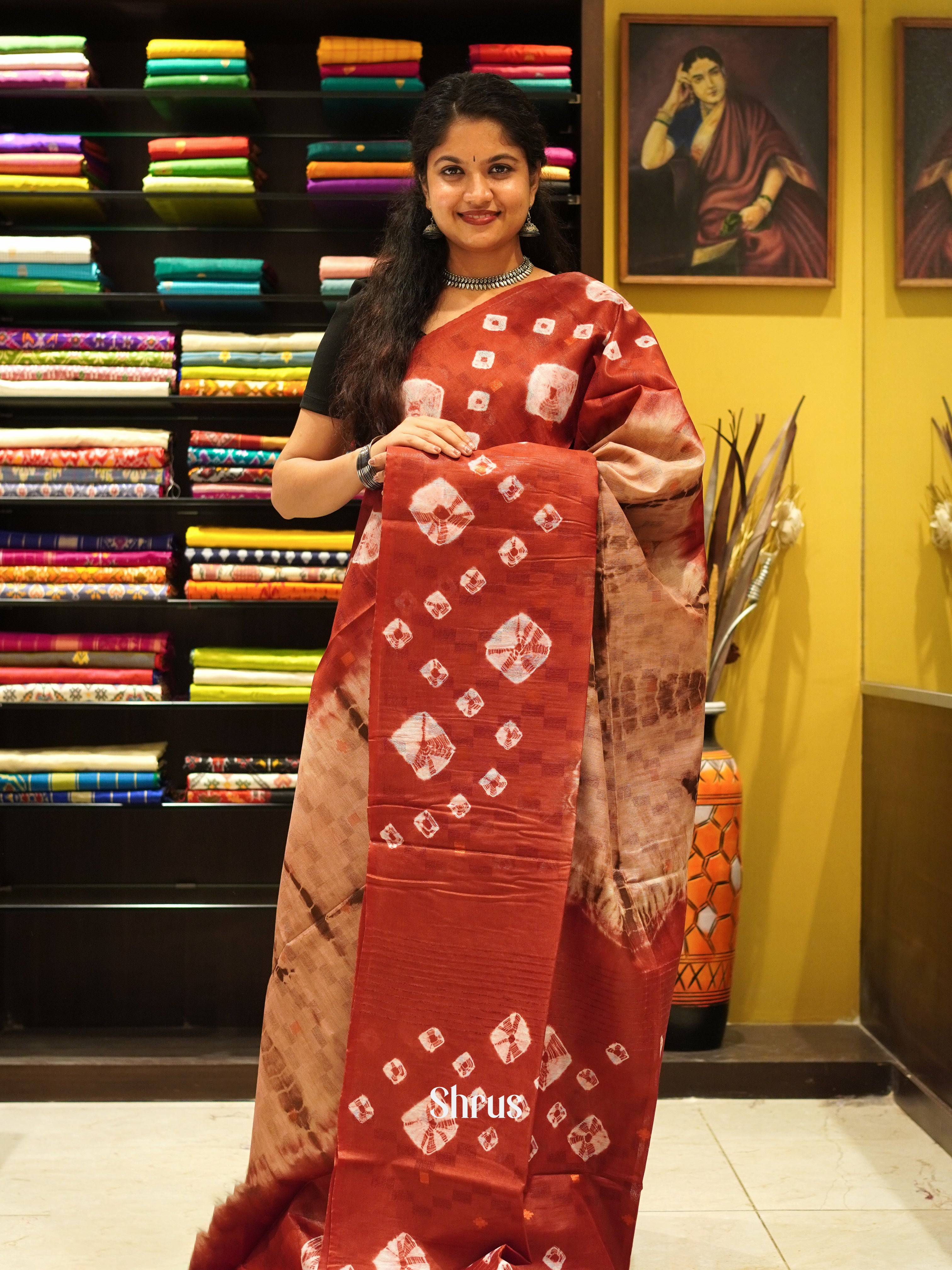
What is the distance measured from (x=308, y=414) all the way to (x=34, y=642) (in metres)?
1.38

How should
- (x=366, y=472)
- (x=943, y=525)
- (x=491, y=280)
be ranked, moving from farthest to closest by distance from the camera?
(x=943, y=525) < (x=491, y=280) < (x=366, y=472)

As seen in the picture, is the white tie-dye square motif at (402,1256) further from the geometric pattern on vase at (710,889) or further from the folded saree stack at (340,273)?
the folded saree stack at (340,273)

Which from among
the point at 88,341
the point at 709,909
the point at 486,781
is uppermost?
the point at 88,341

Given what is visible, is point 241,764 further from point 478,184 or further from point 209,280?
point 478,184

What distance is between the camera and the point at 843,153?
3.04m

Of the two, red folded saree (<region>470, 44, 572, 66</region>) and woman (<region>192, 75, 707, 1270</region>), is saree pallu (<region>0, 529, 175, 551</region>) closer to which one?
woman (<region>192, 75, 707, 1270</region>)

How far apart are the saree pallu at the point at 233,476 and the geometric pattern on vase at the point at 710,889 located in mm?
1241

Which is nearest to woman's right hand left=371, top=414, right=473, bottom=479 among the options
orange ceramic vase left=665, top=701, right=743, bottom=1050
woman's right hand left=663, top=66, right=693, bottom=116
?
orange ceramic vase left=665, top=701, right=743, bottom=1050

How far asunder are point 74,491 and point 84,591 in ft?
0.78

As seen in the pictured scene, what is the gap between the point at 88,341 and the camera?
2842 mm

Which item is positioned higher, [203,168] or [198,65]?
[198,65]

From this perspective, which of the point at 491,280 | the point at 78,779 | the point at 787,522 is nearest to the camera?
the point at 491,280

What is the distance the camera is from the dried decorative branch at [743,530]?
115 inches

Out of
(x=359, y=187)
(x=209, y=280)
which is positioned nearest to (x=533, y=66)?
(x=359, y=187)
